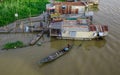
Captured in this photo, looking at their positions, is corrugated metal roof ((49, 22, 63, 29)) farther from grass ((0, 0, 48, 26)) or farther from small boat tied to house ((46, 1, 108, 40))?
grass ((0, 0, 48, 26))

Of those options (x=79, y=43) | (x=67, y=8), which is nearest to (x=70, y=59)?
(x=79, y=43)

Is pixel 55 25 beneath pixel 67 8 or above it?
beneath

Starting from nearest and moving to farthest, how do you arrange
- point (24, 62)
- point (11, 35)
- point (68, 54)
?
point (24, 62)
point (68, 54)
point (11, 35)

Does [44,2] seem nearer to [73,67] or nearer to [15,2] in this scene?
[15,2]

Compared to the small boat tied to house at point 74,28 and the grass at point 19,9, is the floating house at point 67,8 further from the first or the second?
the grass at point 19,9

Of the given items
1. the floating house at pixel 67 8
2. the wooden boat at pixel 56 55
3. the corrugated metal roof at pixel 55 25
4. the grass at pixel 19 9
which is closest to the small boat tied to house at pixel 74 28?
the corrugated metal roof at pixel 55 25

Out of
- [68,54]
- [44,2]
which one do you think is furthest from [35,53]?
[44,2]

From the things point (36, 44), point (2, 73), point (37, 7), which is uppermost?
point (37, 7)

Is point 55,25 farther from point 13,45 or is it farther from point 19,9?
point 19,9
